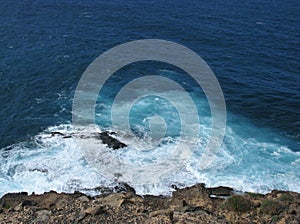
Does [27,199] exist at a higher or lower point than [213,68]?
lower

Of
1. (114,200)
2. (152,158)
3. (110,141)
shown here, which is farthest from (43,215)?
(110,141)

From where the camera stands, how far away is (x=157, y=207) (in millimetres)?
43875

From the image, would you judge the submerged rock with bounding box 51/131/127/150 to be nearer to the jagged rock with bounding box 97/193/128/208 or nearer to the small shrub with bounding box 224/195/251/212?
the jagged rock with bounding box 97/193/128/208

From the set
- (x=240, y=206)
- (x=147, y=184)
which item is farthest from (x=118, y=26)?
(x=240, y=206)

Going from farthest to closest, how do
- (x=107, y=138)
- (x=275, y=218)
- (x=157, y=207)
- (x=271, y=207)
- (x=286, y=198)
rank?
(x=107, y=138) < (x=157, y=207) < (x=286, y=198) < (x=271, y=207) < (x=275, y=218)

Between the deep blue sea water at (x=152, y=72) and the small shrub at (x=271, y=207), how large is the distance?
27.0 feet

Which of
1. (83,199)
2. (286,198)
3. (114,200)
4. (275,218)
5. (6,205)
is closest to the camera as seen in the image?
(275,218)

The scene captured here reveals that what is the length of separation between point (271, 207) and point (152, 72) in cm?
4416

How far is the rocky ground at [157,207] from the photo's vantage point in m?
37.5

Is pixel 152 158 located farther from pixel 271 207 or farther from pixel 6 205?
pixel 6 205

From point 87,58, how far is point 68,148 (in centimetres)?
3189

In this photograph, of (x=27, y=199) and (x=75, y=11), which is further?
(x=75, y=11)

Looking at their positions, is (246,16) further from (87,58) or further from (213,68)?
(87,58)

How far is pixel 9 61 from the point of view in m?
80.4
